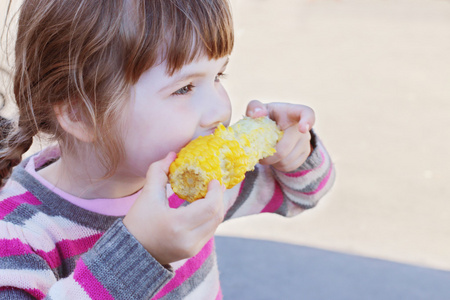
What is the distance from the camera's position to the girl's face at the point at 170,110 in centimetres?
104

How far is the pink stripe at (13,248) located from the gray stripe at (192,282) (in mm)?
334

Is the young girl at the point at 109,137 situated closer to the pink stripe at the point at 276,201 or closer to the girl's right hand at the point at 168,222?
the girl's right hand at the point at 168,222

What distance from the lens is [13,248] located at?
3.25 ft

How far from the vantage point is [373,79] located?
4738 mm

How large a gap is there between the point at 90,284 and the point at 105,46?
42 centimetres

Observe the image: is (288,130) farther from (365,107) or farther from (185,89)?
(365,107)

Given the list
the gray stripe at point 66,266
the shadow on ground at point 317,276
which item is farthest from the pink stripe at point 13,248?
the shadow on ground at point 317,276

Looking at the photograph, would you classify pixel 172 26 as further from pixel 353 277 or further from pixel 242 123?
pixel 353 277

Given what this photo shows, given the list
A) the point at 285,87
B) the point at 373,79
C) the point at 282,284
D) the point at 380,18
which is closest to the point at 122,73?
the point at 282,284

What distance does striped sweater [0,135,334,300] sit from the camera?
0.94 metres

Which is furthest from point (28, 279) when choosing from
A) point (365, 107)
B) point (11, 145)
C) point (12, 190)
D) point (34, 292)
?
point (365, 107)

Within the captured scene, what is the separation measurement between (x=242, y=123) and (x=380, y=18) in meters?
5.98

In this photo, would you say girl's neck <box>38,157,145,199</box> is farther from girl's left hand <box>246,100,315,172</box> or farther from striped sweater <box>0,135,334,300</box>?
girl's left hand <box>246,100,315,172</box>

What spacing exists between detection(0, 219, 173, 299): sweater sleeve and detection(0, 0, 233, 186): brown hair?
220 mm
